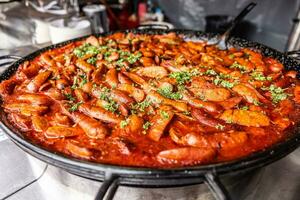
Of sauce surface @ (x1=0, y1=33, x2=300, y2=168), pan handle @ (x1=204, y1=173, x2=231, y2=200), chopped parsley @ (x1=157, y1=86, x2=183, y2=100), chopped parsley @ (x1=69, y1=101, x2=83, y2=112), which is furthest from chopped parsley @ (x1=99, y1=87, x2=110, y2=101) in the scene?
pan handle @ (x1=204, y1=173, x2=231, y2=200)

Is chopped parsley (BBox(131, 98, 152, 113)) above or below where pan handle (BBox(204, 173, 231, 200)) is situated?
below

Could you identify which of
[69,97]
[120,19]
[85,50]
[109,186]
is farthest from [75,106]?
[120,19]

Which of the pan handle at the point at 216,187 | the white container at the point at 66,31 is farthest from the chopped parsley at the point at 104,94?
the white container at the point at 66,31

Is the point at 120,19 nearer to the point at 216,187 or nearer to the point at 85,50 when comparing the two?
the point at 85,50

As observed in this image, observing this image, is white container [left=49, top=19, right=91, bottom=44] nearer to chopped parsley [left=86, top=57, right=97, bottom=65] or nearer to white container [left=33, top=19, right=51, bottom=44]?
white container [left=33, top=19, right=51, bottom=44]

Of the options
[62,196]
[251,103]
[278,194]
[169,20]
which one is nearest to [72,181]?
[62,196]

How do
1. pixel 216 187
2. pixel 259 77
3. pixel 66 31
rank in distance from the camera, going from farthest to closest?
1. pixel 66 31
2. pixel 259 77
3. pixel 216 187

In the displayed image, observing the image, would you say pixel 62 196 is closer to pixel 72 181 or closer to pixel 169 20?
pixel 72 181
